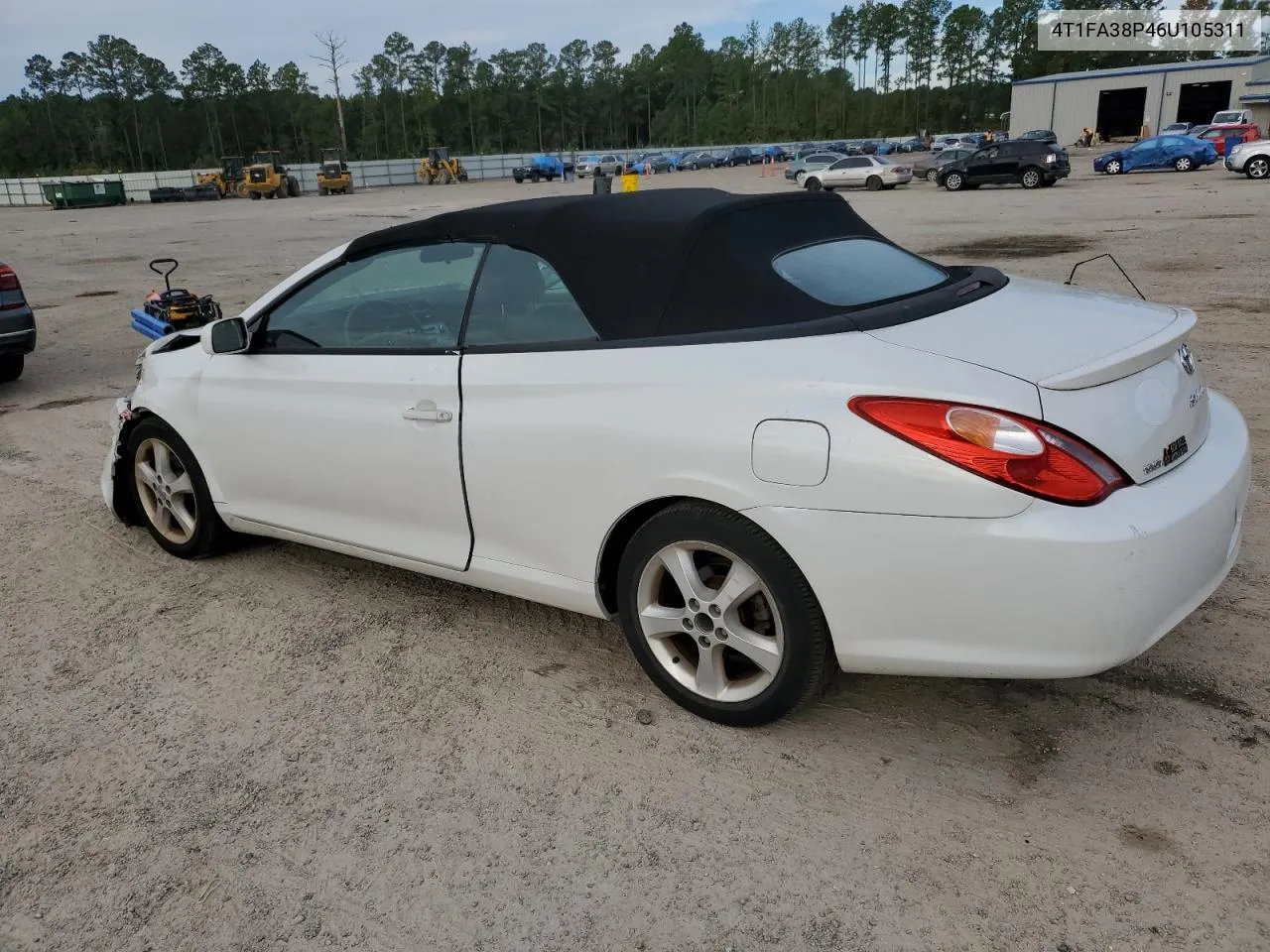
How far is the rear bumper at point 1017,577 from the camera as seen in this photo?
2.36 m

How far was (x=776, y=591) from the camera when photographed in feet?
8.93

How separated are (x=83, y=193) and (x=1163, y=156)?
51.9 metres

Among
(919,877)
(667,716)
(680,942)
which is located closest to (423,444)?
(667,716)

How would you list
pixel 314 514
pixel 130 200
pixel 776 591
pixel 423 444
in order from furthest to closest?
1. pixel 130 200
2. pixel 314 514
3. pixel 423 444
4. pixel 776 591

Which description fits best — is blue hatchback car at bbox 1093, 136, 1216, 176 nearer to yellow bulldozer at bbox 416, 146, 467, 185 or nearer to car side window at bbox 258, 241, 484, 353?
car side window at bbox 258, 241, 484, 353

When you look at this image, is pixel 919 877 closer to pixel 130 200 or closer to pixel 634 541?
pixel 634 541

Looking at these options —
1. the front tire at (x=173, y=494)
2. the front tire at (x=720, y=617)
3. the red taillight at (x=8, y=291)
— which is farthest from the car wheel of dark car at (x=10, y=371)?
the front tire at (x=720, y=617)

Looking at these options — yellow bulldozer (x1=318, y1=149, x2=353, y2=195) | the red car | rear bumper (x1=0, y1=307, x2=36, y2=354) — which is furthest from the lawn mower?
yellow bulldozer (x1=318, y1=149, x2=353, y2=195)

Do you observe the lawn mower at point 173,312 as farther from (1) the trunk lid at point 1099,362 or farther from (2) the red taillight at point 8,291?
(1) the trunk lid at point 1099,362

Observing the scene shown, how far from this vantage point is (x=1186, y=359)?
2996 millimetres

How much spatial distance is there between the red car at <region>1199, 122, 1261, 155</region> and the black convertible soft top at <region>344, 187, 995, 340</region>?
4064 centimetres

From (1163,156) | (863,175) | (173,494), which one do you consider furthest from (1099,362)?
(1163,156)

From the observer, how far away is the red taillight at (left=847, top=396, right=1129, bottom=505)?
2389 millimetres

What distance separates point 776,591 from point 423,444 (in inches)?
54.4
